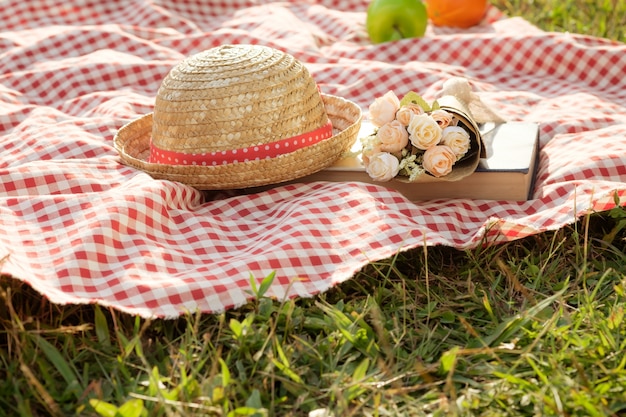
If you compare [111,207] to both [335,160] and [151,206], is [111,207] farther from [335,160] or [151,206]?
[335,160]

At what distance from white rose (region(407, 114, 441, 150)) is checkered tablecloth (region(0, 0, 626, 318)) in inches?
4.9

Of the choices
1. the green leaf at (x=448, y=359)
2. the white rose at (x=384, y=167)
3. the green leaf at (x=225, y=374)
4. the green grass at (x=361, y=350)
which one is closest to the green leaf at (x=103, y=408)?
the green grass at (x=361, y=350)

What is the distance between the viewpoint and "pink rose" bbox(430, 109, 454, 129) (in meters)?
1.80

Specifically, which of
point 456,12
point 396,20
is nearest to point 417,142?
point 396,20

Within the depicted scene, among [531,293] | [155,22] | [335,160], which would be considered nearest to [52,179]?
[335,160]

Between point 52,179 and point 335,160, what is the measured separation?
0.62 metres

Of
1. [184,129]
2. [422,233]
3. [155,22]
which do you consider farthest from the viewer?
[155,22]

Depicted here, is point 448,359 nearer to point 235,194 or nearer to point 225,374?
point 225,374

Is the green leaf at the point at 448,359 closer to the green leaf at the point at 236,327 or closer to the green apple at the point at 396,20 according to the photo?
the green leaf at the point at 236,327

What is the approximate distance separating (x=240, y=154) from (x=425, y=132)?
0.39 meters

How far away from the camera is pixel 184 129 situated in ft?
5.95

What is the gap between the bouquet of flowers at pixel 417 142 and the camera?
1765mm

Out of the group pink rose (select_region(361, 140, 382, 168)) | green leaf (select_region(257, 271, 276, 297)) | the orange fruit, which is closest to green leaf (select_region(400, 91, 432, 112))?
pink rose (select_region(361, 140, 382, 168))

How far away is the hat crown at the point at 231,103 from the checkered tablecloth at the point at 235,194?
4.7 inches
